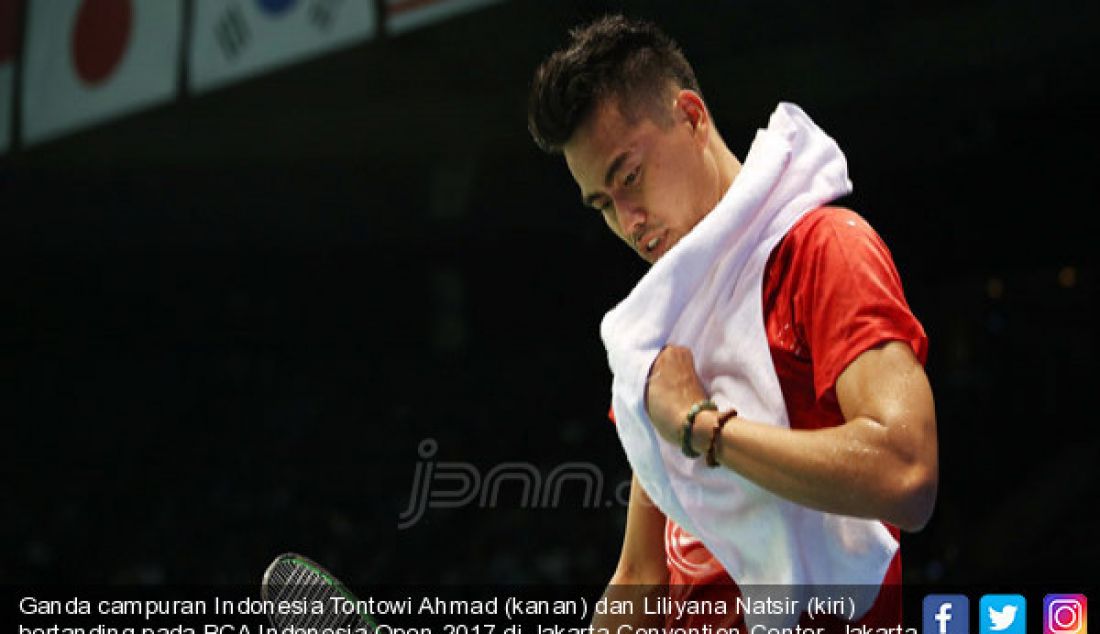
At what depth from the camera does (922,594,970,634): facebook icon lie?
3.39 meters

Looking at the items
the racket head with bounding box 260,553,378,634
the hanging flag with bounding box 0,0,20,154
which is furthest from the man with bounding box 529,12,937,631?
the hanging flag with bounding box 0,0,20,154

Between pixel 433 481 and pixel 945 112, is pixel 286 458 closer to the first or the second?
pixel 433 481

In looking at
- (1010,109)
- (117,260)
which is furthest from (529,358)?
(1010,109)

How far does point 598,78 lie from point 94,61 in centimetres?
482

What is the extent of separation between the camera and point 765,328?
148cm

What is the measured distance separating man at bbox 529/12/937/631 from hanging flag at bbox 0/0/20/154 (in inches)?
207

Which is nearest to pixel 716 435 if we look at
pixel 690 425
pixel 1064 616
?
pixel 690 425

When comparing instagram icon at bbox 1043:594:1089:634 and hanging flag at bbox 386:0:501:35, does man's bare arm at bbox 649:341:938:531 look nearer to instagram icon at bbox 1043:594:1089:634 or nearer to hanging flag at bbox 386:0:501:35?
instagram icon at bbox 1043:594:1089:634

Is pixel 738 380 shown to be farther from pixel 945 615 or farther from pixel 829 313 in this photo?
pixel 945 615

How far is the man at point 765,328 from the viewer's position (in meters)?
1.31

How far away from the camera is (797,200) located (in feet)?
4.97

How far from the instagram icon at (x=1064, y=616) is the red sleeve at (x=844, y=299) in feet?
7.98

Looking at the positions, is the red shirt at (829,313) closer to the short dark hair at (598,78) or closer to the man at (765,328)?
the man at (765,328)

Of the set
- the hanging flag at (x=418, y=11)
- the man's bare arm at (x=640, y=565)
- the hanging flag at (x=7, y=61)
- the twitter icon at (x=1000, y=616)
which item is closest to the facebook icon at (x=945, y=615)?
the twitter icon at (x=1000, y=616)
